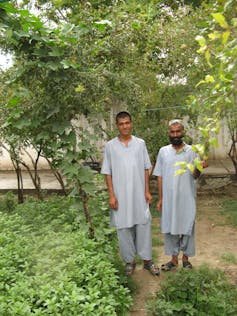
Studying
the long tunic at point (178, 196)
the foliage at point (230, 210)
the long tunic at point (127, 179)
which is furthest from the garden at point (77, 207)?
the foliage at point (230, 210)

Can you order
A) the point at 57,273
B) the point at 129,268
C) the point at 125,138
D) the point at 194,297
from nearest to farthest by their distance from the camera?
the point at 57,273
the point at 194,297
the point at 125,138
the point at 129,268

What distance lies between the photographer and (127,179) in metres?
4.21

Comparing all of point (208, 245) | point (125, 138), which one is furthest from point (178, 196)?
point (208, 245)

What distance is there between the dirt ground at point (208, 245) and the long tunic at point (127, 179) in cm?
65

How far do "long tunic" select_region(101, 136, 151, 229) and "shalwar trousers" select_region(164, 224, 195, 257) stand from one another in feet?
1.36

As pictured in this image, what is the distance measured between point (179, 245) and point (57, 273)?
169 centimetres

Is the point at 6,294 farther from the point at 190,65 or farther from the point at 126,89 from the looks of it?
the point at 190,65

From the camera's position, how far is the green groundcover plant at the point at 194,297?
3512 millimetres

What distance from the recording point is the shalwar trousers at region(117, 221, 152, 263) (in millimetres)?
4281

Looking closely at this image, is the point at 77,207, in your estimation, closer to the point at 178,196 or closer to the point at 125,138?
the point at 125,138

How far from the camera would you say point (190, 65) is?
674 cm

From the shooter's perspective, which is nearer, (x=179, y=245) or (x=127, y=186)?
(x=127, y=186)

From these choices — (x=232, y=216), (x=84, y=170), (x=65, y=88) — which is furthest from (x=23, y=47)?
(x=232, y=216)

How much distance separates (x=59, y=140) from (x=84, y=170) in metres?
0.40
